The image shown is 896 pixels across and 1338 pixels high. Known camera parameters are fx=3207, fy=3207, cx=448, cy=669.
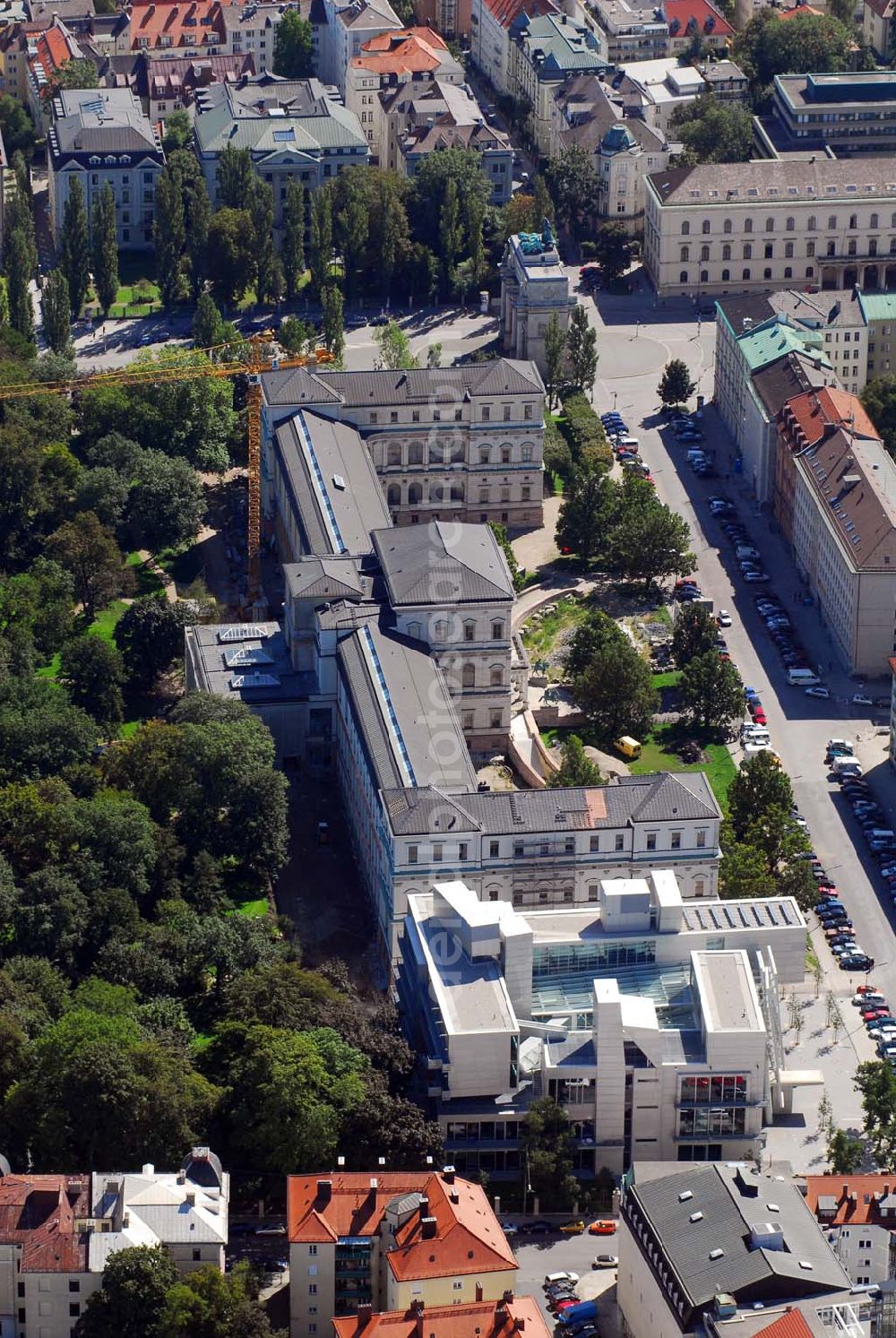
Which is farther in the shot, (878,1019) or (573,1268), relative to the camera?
(878,1019)

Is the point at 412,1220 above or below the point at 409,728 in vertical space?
below

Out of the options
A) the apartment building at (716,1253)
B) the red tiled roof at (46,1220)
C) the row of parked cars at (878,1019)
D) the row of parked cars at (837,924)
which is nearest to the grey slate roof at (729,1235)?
the apartment building at (716,1253)

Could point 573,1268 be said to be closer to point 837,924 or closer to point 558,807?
point 558,807

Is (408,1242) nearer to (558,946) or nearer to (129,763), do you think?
(558,946)

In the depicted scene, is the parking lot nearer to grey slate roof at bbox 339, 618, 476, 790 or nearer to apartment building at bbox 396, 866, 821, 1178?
apartment building at bbox 396, 866, 821, 1178

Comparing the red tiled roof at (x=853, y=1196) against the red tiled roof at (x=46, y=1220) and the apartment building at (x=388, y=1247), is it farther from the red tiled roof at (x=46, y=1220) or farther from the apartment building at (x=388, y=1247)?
the red tiled roof at (x=46, y=1220)

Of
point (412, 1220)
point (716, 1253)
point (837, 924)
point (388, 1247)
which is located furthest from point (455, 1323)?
point (837, 924)

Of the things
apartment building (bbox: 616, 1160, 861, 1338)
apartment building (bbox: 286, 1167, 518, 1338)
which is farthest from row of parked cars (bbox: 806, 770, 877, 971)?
apartment building (bbox: 286, 1167, 518, 1338)

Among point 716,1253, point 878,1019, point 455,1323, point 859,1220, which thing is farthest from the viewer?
point 878,1019

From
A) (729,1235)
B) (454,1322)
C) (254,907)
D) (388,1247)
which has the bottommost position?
(254,907)
